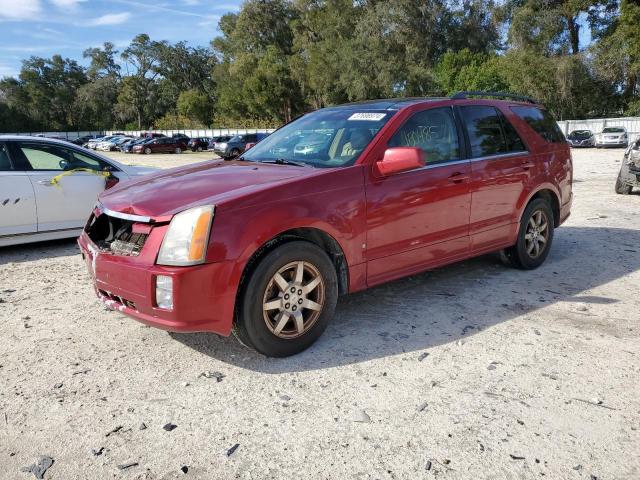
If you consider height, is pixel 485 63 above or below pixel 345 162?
above

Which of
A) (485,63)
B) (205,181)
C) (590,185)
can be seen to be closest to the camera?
(205,181)

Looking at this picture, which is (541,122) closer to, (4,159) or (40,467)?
(40,467)

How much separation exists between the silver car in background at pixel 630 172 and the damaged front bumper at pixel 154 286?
10.0 m

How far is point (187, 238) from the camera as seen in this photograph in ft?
10.8

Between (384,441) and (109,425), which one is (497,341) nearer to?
(384,441)

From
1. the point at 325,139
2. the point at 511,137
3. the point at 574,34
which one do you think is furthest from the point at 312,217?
the point at 574,34

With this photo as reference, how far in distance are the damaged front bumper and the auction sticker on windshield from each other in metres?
1.90

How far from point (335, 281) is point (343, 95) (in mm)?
57493

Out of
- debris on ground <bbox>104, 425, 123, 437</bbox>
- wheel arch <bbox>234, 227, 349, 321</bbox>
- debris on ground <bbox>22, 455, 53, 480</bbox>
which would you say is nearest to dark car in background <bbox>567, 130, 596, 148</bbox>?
wheel arch <bbox>234, 227, 349, 321</bbox>

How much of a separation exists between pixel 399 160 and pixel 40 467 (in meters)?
2.89

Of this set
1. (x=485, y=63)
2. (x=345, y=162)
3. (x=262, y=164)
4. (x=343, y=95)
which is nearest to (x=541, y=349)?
(x=345, y=162)

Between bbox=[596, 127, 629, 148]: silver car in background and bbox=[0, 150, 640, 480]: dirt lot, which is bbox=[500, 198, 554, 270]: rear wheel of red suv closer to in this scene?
bbox=[0, 150, 640, 480]: dirt lot

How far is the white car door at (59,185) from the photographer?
696cm

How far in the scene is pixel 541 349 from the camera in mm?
3873
